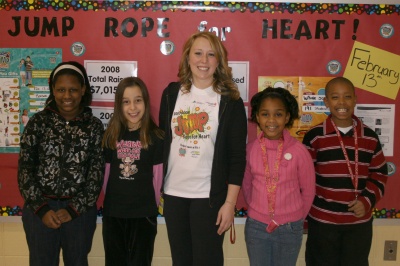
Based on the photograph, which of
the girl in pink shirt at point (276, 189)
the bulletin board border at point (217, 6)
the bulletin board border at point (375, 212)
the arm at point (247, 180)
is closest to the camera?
the girl in pink shirt at point (276, 189)

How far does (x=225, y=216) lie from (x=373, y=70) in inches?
50.1

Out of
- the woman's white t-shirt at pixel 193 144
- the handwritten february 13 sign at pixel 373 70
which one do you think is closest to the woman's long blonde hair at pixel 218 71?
the woman's white t-shirt at pixel 193 144

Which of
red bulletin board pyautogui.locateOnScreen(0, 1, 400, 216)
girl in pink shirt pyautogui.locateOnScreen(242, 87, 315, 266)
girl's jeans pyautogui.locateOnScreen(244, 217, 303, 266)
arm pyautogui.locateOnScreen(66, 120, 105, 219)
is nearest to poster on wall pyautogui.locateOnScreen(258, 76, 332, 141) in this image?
red bulletin board pyautogui.locateOnScreen(0, 1, 400, 216)

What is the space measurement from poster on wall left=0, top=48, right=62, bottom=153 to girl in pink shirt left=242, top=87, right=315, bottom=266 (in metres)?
1.29

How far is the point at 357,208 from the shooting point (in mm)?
1990

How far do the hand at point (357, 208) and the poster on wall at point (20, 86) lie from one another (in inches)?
72.3

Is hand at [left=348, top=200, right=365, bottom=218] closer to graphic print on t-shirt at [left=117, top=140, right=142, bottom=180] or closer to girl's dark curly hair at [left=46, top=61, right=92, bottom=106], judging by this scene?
graphic print on t-shirt at [left=117, top=140, right=142, bottom=180]

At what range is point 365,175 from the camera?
6.79ft

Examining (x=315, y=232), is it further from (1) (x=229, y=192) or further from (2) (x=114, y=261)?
(2) (x=114, y=261)

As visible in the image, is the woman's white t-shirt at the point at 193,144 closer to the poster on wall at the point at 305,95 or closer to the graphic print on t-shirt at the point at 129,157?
the graphic print on t-shirt at the point at 129,157

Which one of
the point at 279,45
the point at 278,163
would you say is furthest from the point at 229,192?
the point at 279,45

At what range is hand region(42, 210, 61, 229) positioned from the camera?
1.89m

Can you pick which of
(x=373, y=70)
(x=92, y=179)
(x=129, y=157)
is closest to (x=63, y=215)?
(x=92, y=179)

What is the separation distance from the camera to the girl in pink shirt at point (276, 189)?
6.35 ft
